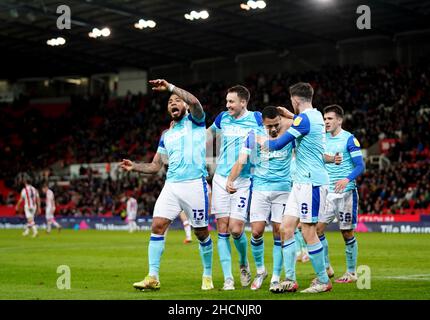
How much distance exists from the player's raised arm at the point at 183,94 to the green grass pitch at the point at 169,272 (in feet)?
8.61

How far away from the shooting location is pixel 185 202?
38.7 ft

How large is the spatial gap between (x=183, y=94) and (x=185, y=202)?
165 cm

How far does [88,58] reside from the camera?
59.2m

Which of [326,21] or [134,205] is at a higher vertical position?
[326,21]

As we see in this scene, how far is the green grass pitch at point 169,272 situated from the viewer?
11.1 m

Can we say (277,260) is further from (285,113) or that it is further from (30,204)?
(30,204)

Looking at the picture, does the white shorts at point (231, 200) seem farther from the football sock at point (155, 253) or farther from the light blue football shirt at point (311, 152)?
the light blue football shirt at point (311, 152)

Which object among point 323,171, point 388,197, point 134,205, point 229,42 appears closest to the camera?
point 323,171

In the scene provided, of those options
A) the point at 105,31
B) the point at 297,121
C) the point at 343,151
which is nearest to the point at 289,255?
the point at 297,121

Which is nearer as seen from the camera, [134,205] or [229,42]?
[134,205]

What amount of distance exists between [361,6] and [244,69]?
1844 centimetres

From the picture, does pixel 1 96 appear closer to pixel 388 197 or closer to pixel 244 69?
pixel 244 69

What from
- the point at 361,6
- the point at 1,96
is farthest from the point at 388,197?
the point at 1,96

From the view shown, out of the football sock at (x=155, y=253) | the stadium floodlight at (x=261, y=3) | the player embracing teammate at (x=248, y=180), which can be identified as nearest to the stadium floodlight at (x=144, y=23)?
the stadium floodlight at (x=261, y=3)
